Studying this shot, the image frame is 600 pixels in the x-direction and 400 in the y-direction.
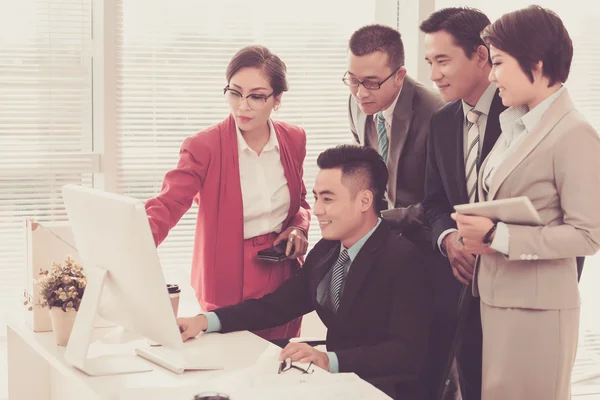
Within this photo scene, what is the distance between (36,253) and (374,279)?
115cm

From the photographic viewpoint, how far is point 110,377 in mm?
2363

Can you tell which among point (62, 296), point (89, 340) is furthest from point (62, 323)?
point (89, 340)

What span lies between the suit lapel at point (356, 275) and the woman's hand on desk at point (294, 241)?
0.38 metres

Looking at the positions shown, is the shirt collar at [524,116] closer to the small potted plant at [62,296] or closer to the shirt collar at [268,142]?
the shirt collar at [268,142]

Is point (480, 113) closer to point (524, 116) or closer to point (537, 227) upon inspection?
point (524, 116)

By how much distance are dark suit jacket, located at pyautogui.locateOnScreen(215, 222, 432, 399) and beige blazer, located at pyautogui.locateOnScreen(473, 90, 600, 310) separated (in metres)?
0.25

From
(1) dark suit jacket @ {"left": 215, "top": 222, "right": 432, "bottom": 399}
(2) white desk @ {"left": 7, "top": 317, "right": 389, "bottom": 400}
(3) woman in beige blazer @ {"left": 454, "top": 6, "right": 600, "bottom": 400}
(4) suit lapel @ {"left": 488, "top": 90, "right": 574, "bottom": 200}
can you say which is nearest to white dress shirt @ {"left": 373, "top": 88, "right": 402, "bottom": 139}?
(1) dark suit jacket @ {"left": 215, "top": 222, "right": 432, "bottom": 399}

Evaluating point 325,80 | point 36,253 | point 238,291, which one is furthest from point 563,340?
point 325,80

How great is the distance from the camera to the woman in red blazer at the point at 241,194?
121 inches

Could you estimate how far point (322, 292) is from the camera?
2.89 meters

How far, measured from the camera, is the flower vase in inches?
103

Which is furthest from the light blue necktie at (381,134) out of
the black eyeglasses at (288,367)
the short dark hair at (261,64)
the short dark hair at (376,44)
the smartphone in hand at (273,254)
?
the black eyeglasses at (288,367)

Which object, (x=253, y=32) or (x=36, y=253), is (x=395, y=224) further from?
(x=253, y=32)

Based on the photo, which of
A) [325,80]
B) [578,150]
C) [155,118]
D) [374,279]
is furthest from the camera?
[325,80]
